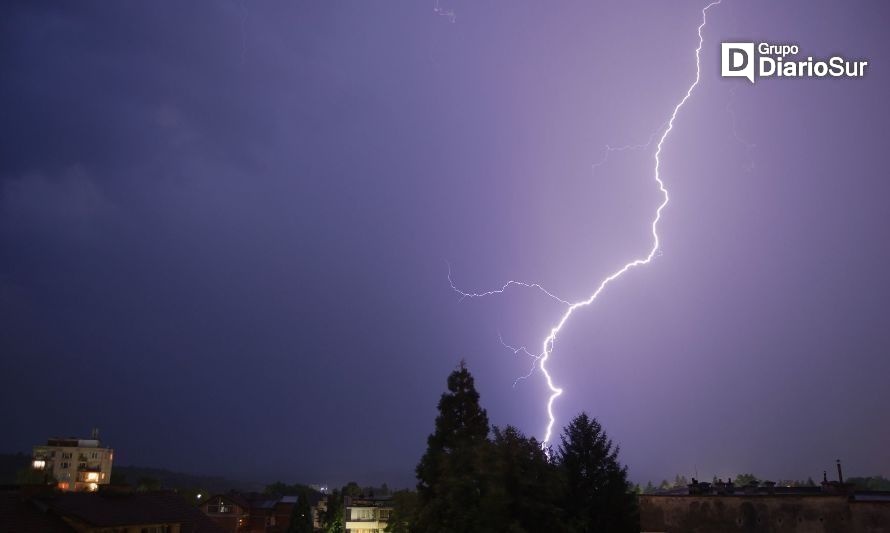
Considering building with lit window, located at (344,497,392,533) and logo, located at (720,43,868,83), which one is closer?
logo, located at (720,43,868,83)

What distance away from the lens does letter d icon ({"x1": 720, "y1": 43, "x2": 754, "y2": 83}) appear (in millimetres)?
33906

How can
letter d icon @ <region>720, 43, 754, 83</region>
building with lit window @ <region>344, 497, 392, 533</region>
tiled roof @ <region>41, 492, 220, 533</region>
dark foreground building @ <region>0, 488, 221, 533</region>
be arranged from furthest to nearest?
building with lit window @ <region>344, 497, 392, 533</region> → letter d icon @ <region>720, 43, 754, 83</region> → tiled roof @ <region>41, 492, 220, 533</region> → dark foreground building @ <region>0, 488, 221, 533</region>

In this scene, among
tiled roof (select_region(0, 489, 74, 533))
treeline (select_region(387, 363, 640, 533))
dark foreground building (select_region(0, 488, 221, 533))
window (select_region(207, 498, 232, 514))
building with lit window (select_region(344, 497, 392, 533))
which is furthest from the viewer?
window (select_region(207, 498, 232, 514))

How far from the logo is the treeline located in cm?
2269

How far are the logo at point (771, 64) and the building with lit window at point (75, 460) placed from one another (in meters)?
89.0

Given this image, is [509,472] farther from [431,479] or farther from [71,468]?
[71,468]

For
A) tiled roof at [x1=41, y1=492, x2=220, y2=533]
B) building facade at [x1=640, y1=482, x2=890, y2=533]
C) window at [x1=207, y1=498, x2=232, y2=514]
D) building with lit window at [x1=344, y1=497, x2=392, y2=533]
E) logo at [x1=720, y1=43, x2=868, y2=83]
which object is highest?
logo at [x1=720, y1=43, x2=868, y2=83]

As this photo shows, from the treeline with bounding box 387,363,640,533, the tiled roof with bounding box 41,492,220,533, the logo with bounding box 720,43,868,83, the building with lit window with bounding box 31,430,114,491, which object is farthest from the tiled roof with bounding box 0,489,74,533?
the building with lit window with bounding box 31,430,114,491

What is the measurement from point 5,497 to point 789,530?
103 feet

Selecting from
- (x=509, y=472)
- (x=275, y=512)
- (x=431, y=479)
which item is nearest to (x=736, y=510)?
(x=509, y=472)

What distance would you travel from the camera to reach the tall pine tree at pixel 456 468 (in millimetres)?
19219

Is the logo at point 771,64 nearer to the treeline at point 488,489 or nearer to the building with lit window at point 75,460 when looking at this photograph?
the treeline at point 488,489

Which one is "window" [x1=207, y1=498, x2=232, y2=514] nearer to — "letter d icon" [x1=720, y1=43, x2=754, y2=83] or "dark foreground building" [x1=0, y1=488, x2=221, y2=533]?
"dark foreground building" [x1=0, y1=488, x2=221, y2=533]

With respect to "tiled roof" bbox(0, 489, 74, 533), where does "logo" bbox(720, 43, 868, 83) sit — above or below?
above
